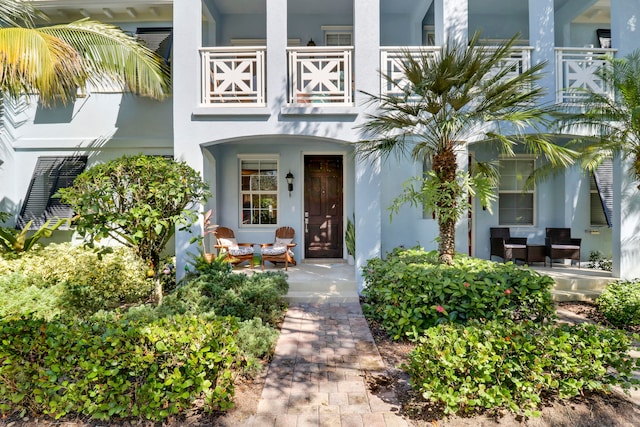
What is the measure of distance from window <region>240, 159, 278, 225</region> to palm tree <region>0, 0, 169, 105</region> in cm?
271

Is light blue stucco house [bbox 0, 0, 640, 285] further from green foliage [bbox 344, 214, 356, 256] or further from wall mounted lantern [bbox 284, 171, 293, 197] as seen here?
green foliage [bbox 344, 214, 356, 256]

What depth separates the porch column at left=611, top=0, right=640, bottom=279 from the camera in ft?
22.5

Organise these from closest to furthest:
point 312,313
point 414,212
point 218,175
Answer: point 312,313, point 414,212, point 218,175

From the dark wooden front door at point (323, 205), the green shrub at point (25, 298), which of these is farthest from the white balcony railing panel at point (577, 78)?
the green shrub at point (25, 298)

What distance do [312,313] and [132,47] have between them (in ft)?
20.2

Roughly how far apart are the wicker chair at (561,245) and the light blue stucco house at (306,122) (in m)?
0.43

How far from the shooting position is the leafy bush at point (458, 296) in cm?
444

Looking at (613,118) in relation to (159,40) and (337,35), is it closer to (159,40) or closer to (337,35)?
(337,35)

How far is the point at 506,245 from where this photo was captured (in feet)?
26.5

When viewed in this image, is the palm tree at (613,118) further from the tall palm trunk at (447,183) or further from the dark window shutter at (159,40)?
the dark window shutter at (159,40)

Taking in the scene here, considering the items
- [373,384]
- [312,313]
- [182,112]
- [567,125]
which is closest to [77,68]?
[182,112]

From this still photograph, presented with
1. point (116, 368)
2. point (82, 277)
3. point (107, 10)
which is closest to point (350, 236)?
point (82, 277)

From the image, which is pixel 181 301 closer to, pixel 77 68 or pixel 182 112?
pixel 182 112

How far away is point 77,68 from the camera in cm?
596
